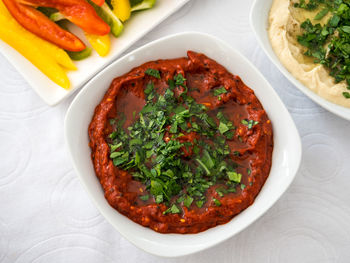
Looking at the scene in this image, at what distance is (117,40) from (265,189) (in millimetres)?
1841

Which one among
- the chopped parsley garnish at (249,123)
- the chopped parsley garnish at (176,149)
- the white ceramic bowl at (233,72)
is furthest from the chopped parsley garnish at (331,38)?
the chopped parsley garnish at (176,149)

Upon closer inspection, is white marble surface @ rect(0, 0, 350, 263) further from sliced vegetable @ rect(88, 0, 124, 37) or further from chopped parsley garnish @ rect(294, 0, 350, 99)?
sliced vegetable @ rect(88, 0, 124, 37)

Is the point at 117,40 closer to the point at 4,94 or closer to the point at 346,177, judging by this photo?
the point at 4,94

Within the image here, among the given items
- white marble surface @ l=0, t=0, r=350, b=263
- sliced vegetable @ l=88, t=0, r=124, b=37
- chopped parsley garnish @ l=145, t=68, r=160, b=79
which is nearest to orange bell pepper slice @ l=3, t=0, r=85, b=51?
sliced vegetable @ l=88, t=0, r=124, b=37

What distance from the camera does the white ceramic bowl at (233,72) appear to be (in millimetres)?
2666

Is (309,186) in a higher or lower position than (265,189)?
lower

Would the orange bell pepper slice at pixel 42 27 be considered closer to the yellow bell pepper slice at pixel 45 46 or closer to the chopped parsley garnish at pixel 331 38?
the yellow bell pepper slice at pixel 45 46

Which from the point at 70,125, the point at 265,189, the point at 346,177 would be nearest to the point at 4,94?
the point at 70,125

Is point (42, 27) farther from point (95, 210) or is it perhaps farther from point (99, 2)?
point (95, 210)

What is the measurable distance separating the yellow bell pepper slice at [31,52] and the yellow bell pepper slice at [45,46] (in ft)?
0.08

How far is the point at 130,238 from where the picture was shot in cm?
263

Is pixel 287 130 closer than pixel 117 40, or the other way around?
pixel 287 130

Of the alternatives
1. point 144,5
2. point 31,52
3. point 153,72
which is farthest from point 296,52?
point 31,52

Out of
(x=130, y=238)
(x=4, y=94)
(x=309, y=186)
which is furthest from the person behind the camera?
(x=4, y=94)
